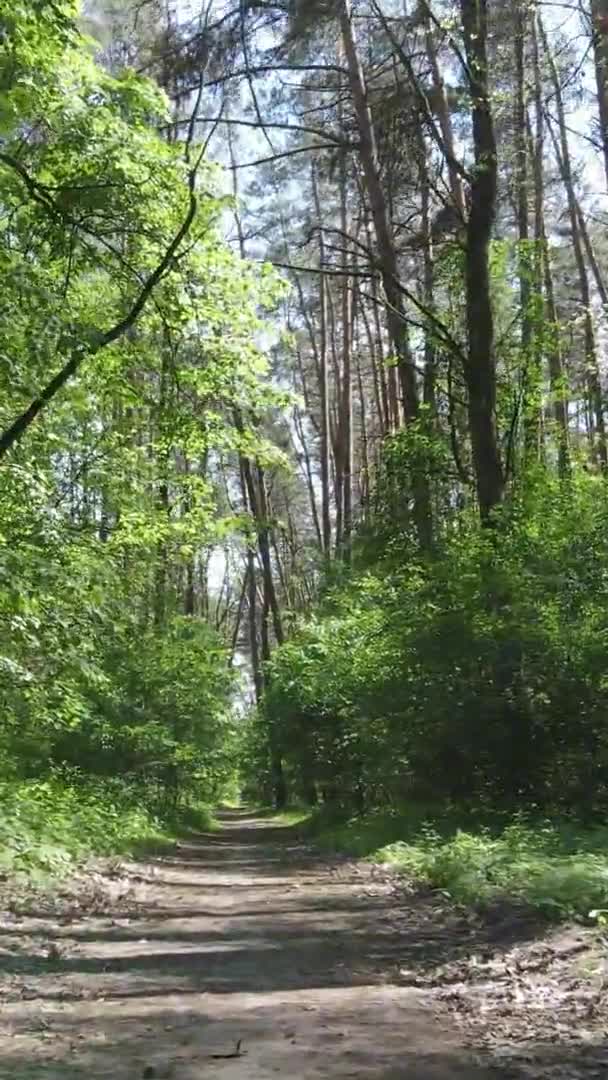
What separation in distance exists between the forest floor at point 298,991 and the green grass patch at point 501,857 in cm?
23

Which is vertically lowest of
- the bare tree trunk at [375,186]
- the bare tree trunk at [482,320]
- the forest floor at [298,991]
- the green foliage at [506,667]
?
the forest floor at [298,991]

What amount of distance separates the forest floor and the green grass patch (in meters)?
0.23

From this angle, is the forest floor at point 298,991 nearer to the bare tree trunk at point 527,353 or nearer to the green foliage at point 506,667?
the green foliage at point 506,667

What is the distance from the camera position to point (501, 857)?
8359 millimetres

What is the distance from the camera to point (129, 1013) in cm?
556

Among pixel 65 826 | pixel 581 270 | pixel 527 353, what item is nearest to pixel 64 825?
pixel 65 826

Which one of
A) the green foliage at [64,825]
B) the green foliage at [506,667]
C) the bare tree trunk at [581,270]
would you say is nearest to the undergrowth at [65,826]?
the green foliage at [64,825]

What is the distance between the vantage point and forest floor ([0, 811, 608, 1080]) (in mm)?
4531

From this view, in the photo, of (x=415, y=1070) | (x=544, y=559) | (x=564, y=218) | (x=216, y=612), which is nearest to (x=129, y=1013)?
(x=415, y=1070)

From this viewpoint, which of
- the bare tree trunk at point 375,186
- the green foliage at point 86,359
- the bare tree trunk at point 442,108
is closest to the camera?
the green foliage at point 86,359

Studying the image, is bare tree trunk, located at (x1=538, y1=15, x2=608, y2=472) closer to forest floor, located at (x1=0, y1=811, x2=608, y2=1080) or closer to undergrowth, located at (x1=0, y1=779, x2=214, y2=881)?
undergrowth, located at (x1=0, y1=779, x2=214, y2=881)

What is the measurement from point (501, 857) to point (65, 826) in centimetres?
630

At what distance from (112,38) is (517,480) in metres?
10.5

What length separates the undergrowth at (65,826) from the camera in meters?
10.5
